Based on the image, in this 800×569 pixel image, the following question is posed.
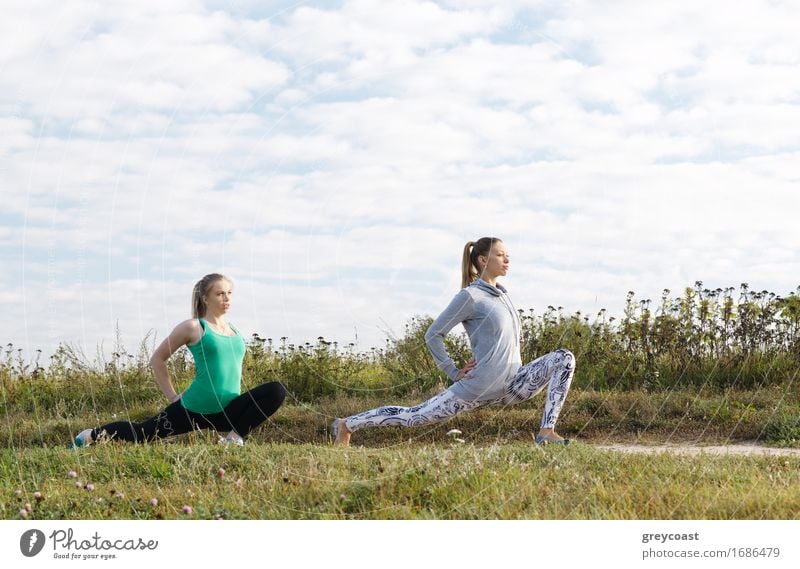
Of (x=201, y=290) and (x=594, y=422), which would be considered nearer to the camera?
(x=201, y=290)

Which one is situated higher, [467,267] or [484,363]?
[467,267]

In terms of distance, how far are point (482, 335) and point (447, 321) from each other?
32 centimetres

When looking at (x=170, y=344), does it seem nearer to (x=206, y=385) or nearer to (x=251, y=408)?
(x=206, y=385)

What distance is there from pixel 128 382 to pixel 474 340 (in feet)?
20.5

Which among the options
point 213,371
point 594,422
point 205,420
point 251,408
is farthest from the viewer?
point 594,422

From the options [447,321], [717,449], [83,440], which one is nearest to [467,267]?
[447,321]

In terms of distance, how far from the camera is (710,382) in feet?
34.8

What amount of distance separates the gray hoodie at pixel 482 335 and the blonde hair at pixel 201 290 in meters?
1.77

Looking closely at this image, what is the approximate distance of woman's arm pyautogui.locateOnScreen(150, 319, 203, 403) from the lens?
23.2ft

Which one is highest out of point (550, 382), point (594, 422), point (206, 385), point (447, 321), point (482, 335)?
point (447, 321)

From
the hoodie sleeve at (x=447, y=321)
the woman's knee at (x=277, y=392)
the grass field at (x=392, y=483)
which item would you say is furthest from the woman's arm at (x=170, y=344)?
the hoodie sleeve at (x=447, y=321)

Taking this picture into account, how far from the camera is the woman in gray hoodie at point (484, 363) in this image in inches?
293

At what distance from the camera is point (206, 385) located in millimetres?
7230

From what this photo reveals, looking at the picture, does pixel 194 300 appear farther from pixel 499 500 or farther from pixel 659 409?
pixel 659 409
